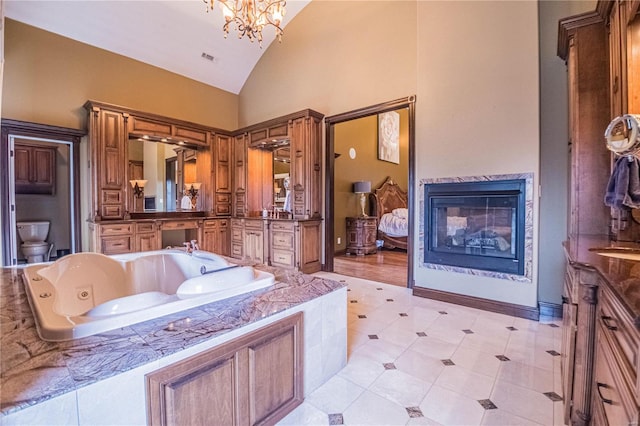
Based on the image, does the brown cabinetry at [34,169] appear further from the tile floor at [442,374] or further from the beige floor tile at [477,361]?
the beige floor tile at [477,361]

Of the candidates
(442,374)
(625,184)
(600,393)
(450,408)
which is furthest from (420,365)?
(625,184)

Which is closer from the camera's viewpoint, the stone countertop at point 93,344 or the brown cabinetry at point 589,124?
the stone countertop at point 93,344

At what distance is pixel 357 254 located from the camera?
6109 millimetres

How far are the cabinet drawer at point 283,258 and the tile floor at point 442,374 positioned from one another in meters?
1.78

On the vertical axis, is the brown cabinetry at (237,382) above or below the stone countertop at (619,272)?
below

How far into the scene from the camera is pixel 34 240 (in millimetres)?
4164

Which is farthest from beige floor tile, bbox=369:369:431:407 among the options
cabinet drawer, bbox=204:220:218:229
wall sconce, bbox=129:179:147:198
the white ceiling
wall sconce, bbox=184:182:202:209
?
the white ceiling

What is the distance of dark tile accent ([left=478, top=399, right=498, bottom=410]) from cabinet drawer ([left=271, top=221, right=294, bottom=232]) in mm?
3327

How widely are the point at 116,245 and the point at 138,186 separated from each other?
3.47 ft

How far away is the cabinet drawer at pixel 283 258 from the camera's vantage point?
4559 mm

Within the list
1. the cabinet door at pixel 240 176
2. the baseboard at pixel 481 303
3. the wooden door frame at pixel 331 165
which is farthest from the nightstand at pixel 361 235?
the baseboard at pixel 481 303

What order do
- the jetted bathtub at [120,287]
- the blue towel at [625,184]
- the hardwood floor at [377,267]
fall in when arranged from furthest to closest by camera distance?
the hardwood floor at [377,267], the blue towel at [625,184], the jetted bathtub at [120,287]

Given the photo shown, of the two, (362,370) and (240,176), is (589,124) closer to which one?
(362,370)

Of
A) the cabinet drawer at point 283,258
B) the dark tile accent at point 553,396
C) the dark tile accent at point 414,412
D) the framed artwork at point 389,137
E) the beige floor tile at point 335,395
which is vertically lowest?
the dark tile accent at point 414,412
